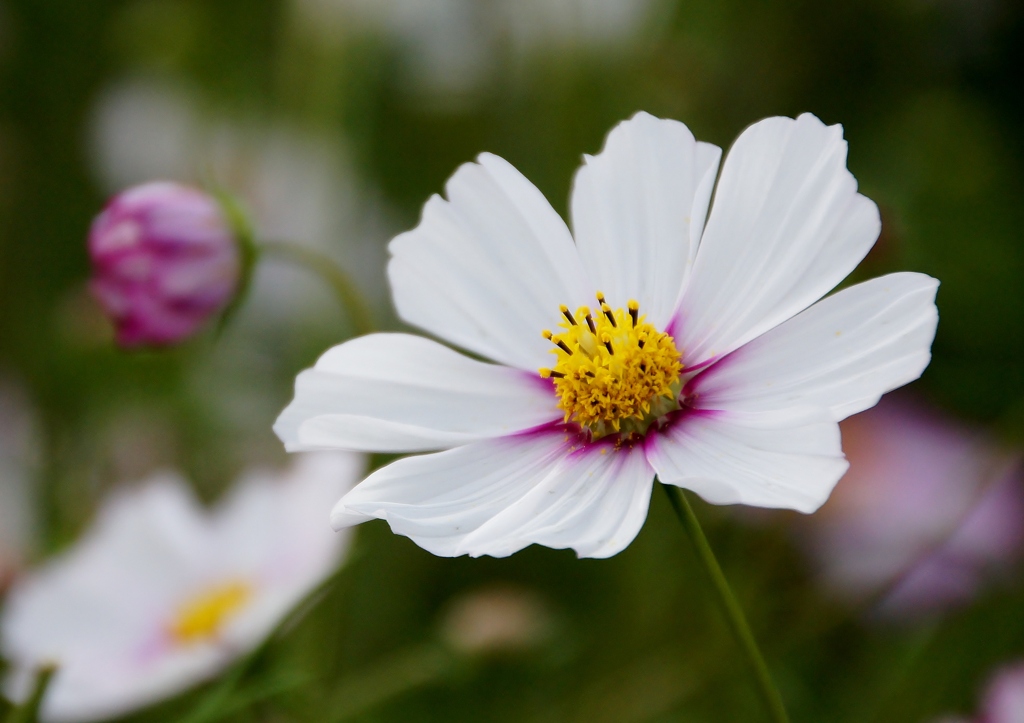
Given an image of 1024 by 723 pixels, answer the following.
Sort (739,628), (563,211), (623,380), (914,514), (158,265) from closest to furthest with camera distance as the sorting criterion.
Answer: (739,628), (623,380), (158,265), (914,514), (563,211)

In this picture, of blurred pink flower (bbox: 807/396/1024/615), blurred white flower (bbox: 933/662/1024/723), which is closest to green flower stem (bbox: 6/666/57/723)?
blurred white flower (bbox: 933/662/1024/723)

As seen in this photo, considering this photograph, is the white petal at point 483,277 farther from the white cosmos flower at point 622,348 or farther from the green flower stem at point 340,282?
the green flower stem at point 340,282

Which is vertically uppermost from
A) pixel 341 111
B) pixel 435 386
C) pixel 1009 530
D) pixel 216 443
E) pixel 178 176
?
pixel 178 176

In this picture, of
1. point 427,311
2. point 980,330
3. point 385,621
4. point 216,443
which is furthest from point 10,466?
point 980,330

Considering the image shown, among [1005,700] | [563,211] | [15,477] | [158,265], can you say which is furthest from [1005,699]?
[15,477]

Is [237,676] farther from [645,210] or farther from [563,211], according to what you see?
[563,211]

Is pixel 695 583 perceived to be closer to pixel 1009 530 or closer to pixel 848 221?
pixel 1009 530

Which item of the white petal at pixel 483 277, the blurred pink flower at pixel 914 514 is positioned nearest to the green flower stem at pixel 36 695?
the white petal at pixel 483 277
